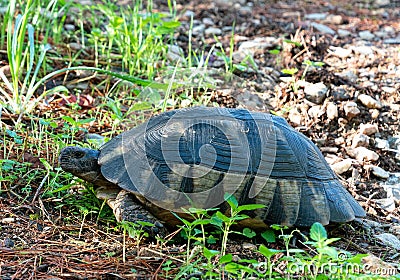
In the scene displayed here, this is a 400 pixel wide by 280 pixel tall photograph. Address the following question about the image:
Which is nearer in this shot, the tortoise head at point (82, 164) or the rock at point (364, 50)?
the tortoise head at point (82, 164)

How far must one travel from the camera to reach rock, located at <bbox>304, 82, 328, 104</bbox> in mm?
4605

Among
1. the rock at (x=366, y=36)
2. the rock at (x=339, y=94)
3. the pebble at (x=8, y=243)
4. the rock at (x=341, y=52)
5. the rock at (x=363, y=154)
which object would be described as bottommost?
the pebble at (x=8, y=243)

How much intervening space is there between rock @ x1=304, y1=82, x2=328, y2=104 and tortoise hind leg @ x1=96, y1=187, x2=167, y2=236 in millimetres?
2154

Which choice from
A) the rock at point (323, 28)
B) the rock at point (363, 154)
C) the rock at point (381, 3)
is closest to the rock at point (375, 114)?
the rock at point (363, 154)

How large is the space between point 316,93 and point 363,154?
78cm

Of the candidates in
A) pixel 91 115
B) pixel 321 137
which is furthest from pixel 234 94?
pixel 91 115

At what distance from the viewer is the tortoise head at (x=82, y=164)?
3.09m

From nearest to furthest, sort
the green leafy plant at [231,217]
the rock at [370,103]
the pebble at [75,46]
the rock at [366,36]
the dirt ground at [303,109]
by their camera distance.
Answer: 1. the green leafy plant at [231,217]
2. the dirt ground at [303,109]
3. the rock at [370,103]
4. the pebble at [75,46]
5. the rock at [366,36]

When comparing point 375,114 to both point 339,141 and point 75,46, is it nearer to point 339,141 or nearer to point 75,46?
point 339,141

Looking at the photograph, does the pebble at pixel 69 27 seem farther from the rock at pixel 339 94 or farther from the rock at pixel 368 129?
the rock at pixel 368 129

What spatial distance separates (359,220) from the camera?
3.20m

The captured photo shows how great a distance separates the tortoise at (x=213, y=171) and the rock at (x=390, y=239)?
17cm

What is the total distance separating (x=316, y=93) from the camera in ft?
15.1

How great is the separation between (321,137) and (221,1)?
3643mm
